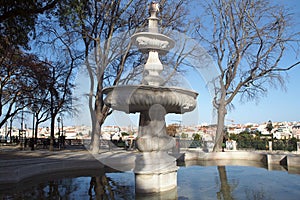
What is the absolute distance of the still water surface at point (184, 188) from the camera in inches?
251

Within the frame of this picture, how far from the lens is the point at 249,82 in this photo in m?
20.0

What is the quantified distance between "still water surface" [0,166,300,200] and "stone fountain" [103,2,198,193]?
56 cm

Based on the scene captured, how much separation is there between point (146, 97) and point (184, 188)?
2861 millimetres

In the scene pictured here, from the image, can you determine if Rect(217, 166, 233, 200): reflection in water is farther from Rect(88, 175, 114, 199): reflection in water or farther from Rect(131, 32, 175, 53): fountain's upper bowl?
Rect(131, 32, 175, 53): fountain's upper bowl

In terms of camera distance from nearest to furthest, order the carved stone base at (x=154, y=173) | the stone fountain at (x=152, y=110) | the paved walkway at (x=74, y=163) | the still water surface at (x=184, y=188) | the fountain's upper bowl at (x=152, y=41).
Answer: the stone fountain at (x=152, y=110), the carved stone base at (x=154, y=173), the still water surface at (x=184, y=188), the fountain's upper bowl at (x=152, y=41), the paved walkway at (x=74, y=163)

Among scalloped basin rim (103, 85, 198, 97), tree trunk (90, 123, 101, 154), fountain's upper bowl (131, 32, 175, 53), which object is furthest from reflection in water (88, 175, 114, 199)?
tree trunk (90, 123, 101, 154)

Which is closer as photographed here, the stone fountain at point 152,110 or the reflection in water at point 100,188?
the stone fountain at point 152,110

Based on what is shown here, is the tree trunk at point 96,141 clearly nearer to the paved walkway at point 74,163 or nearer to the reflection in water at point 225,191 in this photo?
the paved walkway at point 74,163

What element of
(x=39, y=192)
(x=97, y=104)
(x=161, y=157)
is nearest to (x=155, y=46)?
(x=161, y=157)

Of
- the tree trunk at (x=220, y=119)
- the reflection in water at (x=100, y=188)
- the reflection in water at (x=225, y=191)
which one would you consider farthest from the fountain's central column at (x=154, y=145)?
the tree trunk at (x=220, y=119)

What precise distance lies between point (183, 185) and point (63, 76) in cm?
1957

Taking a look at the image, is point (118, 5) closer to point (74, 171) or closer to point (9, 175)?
point (74, 171)

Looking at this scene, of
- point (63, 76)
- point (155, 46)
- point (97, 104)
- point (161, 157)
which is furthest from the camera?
point (63, 76)

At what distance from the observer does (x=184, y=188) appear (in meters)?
7.17
